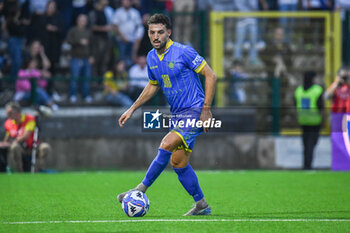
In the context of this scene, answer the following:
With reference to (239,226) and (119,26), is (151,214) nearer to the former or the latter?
(239,226)

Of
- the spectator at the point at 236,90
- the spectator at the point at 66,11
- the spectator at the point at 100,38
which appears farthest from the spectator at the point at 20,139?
the spectator at the point at 236,90

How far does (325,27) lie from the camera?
18.1 metres

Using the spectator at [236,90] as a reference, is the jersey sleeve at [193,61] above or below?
above

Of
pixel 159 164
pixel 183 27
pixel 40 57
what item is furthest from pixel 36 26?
pixel 159 164

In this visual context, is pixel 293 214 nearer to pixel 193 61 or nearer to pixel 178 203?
pixel 178 203

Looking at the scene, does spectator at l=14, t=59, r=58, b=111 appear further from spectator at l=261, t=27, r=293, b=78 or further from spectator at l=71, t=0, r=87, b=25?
spectator at l=261, t=27, r=293, b=78

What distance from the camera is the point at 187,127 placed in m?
7.94

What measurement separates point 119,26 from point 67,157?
348cm

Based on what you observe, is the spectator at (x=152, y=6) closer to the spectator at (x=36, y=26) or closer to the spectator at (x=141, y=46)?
the spectator at (x=141, y=46)

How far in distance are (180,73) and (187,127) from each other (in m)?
0.60

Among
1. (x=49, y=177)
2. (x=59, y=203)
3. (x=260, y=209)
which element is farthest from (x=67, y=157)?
(x=260, y=209)

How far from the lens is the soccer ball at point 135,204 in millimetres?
7762

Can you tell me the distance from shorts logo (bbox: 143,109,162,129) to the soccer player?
1412 millimetres

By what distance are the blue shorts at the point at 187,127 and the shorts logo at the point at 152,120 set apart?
1493mm
